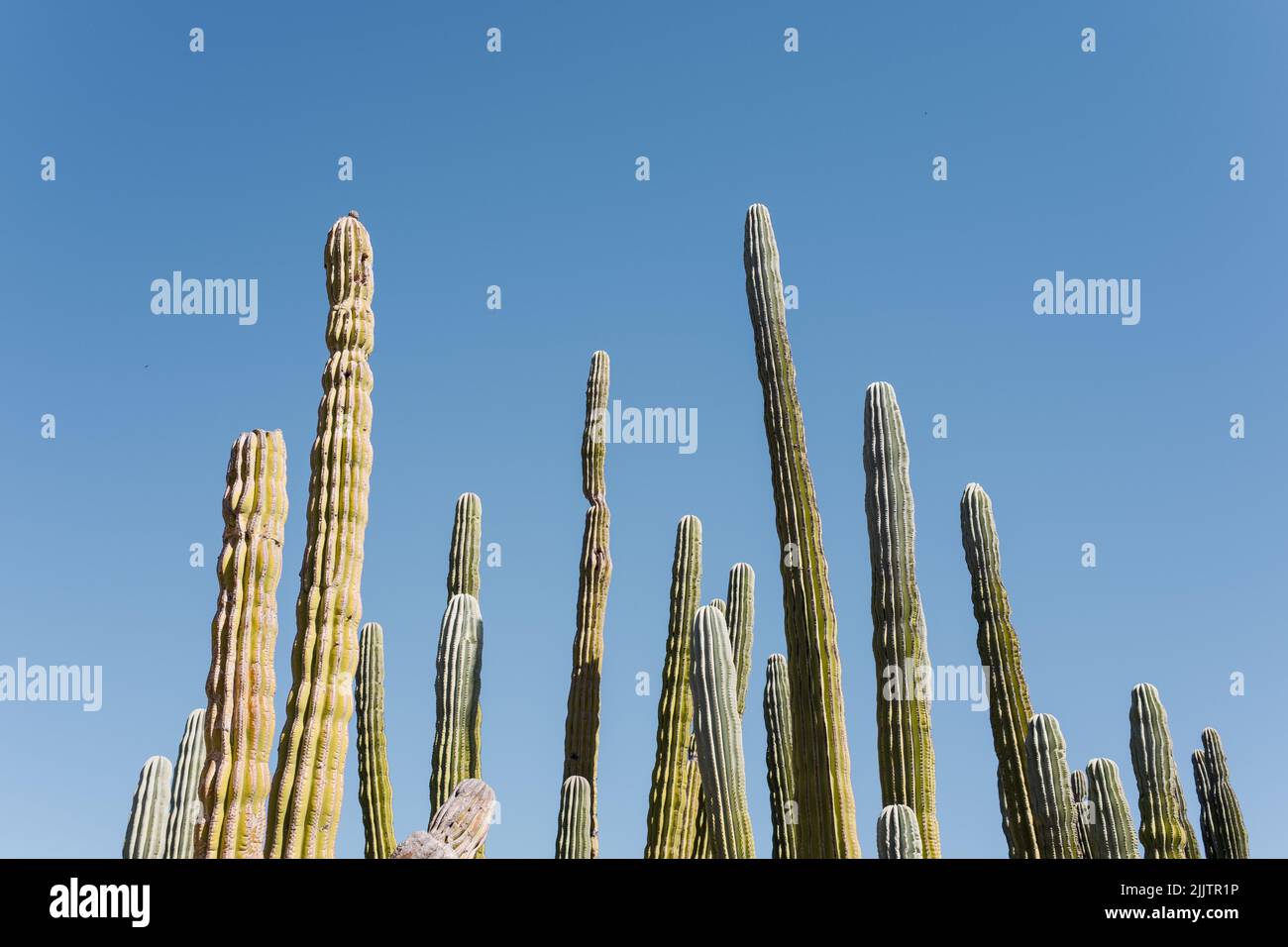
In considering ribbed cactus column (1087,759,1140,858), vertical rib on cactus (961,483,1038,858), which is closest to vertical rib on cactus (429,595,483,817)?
vertical rib on cactus (961,483,1038,858)

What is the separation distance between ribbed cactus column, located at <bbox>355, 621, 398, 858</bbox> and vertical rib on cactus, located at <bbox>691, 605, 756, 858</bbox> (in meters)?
4.10

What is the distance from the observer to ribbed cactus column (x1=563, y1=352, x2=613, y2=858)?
35.9ft

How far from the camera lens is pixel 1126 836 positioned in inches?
321

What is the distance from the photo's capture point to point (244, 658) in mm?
6434

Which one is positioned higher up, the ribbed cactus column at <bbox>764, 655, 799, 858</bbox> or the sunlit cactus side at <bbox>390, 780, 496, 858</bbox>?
the ribbed cactus column at <bbox>764, 655, 799, 858</bbox>

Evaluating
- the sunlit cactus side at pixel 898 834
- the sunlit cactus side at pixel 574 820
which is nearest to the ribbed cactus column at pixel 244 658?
the sunlit cactus side at pixel 898 834

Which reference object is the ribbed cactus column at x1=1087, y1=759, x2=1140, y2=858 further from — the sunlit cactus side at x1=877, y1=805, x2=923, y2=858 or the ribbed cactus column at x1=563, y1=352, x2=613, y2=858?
the ribbed cactus column at x1=563, y1=352, x2=613, y2=858

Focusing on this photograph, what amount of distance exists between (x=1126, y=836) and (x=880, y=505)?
2.51m

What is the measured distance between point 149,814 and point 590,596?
576 centimetres

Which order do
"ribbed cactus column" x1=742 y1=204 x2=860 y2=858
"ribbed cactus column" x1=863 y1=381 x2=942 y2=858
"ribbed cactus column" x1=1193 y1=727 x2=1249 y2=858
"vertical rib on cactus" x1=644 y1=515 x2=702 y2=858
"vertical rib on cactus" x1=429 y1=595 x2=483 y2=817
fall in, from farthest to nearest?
"ribbed cactus column" x1=1193 y1=727 x2=1249 y2=858
"vertical rib on cactus" x1=429 y1=595 x2=483 y2=817
"vertical rib on cactus" x1=644 y1=515 x2=702 y2=858
"ribbed cactus column" x1=863 y1=381 x2=942 y2=858
"ribbed cactus column" x1=742 y1=204 x2=860 y2=858

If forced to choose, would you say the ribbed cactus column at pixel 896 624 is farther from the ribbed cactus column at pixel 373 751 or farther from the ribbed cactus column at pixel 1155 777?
the ribbed cactus column at pixel 373 751
